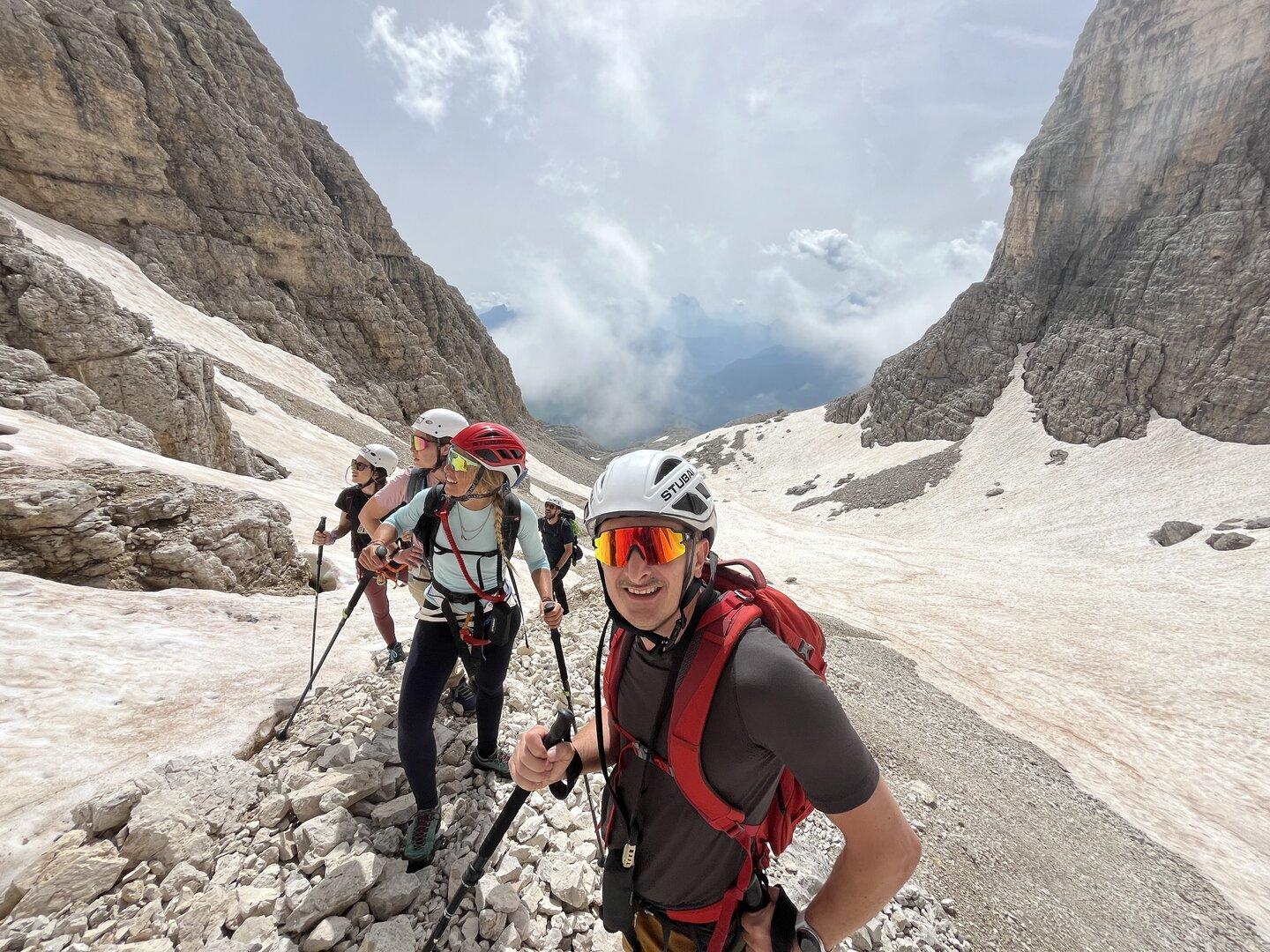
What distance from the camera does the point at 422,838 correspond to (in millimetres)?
A: 3922

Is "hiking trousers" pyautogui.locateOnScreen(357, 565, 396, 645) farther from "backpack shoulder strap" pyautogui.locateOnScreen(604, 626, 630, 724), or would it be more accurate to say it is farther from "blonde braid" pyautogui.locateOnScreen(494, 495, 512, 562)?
"backpack shoulder strap" pyautogui.locateOnScreen(604, 626, 630, 724)

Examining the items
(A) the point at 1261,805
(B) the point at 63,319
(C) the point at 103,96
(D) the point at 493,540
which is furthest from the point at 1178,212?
(C) the point at 103,96

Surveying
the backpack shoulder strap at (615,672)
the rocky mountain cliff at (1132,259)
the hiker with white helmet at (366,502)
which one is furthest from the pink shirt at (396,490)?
the rocky mountain cliff at (1132,259)

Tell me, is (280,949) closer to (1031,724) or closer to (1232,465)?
(1031,724)

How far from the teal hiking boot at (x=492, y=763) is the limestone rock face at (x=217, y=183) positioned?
48709 mm

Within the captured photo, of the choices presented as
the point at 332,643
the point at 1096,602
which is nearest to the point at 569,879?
the point at 332,643

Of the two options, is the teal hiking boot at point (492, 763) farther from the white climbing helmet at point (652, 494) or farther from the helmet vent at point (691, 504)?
the helmet vent at point (691, 504)

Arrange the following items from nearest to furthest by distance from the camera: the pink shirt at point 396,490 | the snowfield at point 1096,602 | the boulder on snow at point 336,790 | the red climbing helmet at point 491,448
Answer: the boulder on snow at point 336,790, the red climbing helmet at point 491,448, the pink shirt at point 396,490, the snowfield at point 1096,602

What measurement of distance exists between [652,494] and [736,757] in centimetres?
124

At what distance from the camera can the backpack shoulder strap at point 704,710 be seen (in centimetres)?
206

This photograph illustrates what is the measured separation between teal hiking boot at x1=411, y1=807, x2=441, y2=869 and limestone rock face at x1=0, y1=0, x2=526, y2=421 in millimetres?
49328

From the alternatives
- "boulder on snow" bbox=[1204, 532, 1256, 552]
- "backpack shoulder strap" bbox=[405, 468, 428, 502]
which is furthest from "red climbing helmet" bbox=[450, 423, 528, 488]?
"boulder on snow" bbox=[1204, 532, 1256, 552]

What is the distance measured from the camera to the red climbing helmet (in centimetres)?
434

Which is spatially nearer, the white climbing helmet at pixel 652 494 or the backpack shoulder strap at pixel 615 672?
the white climbing helmet at pixel 652 494
